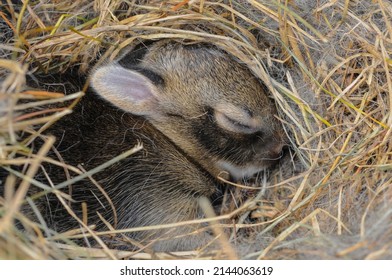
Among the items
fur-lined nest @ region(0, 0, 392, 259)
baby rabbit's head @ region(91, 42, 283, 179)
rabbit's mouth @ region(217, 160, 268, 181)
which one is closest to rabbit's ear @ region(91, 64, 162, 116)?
baby rabbit's head @ region(91, 42, 283, 179)

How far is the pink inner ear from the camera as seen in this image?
367cm

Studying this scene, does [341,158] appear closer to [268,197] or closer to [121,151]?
[268,197]

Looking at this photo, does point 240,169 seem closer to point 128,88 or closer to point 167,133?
point 167,133

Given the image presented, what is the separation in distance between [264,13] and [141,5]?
860mm

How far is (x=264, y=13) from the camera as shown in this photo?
3916mm

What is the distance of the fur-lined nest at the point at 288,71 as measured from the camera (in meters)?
3.38

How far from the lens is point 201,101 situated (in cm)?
377

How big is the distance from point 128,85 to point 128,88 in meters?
0.02

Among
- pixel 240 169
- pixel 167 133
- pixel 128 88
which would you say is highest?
pixel 128 88

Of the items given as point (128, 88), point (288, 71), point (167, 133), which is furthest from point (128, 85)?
Answer: point (288, 71)

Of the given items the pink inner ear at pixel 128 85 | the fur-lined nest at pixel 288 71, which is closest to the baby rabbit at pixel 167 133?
the pink inner ear at pixel 128 85

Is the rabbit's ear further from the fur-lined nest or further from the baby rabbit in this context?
the fur-lined nest

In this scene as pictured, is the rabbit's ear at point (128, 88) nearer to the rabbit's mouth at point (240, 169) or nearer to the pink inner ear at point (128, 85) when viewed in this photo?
the pink inner ear at point (128, 85)

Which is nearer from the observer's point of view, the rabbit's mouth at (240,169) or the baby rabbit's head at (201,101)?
the baby rabbit's head at (201,101)
